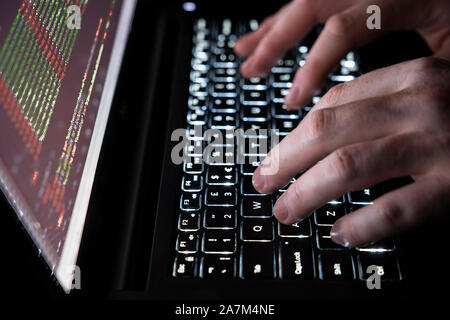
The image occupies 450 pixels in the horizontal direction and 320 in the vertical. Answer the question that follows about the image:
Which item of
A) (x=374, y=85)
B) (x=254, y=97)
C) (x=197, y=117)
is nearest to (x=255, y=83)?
(x=254, y=97)

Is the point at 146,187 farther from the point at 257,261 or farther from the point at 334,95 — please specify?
the point at 334,95

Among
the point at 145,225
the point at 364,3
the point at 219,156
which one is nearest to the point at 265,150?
the point at 219,156

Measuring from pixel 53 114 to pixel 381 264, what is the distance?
463 millimetres

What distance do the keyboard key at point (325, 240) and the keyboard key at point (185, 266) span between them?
175mm

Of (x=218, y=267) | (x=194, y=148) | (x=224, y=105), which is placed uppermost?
(x=224, y=105)

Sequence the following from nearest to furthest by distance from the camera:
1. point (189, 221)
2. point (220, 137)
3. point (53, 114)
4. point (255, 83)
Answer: point (53, 114) → point (189, 221) → point (220, 137) → point (255, 83)

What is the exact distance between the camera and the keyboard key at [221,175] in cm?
62

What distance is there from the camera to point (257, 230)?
562 millimetres

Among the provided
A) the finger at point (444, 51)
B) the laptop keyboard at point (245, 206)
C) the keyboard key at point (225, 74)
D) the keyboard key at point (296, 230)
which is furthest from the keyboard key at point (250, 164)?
the finger at point (444, 51)

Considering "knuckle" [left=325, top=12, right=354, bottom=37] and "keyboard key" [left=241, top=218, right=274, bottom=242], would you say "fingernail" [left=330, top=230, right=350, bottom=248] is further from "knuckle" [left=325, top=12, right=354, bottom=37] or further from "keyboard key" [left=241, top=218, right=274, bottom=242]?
"knuckle" [left=325, top=12, right=354, bottom=37]

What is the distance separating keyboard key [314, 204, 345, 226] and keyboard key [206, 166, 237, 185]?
0.45 feet

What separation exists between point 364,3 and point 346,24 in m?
0.07

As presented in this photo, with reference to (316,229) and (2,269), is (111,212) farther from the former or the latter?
(316,229)

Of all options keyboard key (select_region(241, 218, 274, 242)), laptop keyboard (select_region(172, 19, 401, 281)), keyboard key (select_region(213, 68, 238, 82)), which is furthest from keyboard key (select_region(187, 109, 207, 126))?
keyboard key (select_region(241, 218, 274, 242))
